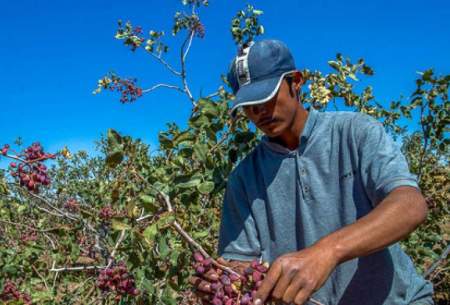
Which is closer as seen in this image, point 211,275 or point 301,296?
point 301,296

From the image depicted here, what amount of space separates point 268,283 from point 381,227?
0.36 meters

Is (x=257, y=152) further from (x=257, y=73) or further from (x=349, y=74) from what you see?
(x=349, y=74)

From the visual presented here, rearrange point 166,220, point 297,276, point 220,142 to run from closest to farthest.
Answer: point 297,276, point 166,220, point 220,142

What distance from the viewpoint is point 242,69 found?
2121mm

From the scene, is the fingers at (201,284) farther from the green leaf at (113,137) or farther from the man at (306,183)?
the green leaf at (113,137)

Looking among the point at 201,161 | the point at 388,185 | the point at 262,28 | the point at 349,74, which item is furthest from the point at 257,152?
the point at 262,28

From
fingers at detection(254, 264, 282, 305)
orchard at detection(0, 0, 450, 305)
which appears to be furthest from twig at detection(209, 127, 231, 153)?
fingers at detection(254, 264, 282, 305)

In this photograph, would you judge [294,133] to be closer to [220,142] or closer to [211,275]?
[220,142]

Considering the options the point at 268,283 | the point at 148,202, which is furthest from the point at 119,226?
the point at 268,283

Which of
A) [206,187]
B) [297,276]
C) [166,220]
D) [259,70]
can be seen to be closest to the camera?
[297,276]

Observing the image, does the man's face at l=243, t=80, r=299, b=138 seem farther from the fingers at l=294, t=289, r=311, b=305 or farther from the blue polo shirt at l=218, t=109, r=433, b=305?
the fingers at l=294, t=289, r=311, b=305

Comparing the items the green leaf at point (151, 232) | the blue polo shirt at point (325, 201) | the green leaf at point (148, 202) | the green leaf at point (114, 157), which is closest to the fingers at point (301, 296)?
the blue polo shirt at point (325, 201)

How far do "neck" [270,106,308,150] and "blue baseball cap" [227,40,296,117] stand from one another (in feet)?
0.57

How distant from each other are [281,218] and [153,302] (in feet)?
3.88
